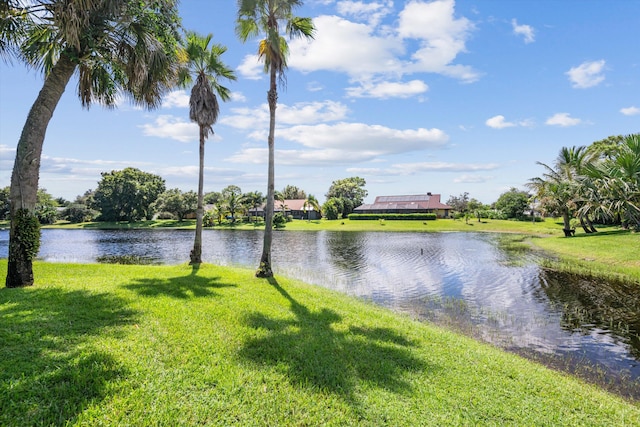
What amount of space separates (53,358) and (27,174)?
6.72 m

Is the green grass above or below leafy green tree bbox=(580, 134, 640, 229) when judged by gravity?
below

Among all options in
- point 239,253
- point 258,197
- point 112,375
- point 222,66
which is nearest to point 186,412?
point 112,375

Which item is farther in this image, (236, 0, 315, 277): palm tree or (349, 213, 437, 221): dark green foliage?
(349, 213, 437, 221): dark green foliage

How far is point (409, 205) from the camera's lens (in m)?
82.2

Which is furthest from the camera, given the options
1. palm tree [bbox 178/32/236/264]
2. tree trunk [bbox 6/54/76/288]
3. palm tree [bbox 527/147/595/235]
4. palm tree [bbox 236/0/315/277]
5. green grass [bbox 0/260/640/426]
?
palm tree [bbox 527/147/595/235]

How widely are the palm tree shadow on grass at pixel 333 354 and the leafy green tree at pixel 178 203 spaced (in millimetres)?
69903

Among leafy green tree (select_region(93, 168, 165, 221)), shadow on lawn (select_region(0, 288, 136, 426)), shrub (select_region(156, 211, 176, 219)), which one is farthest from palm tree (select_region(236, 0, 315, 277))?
leafy green tree (select_region(93, 168, 165, 221))

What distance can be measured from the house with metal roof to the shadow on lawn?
77.8m

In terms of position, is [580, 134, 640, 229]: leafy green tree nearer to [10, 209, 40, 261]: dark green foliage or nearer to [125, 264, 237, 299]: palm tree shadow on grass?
[125, 264, 237, 299]: palm tree shadow on grass

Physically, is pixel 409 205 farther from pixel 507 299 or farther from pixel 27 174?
pixel 27 174

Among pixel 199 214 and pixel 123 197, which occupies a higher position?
pixel 123 197

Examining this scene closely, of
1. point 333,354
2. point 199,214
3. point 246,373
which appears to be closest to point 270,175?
point 199,214

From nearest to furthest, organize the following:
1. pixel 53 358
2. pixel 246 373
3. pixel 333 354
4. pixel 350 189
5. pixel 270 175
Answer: pixel 53 358 → pixel 246 373 → pixel 333 354 → pixel 270 175 → pixel 350 189

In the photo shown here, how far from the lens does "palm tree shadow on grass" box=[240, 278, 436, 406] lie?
537 centimetres
